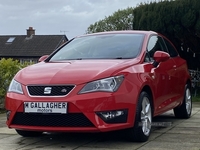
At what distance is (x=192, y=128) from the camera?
6953 mm

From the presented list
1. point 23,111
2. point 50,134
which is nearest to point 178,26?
point 50,134

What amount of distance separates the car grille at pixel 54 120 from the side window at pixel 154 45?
1.75 metres

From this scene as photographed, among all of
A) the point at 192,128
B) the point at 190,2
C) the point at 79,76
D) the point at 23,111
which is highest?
the point at 190,2

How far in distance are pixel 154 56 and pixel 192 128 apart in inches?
56.2

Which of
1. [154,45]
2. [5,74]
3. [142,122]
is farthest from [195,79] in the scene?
[142,122]

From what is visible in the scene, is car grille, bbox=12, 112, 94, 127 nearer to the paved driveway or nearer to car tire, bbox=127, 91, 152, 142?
the paved driveway

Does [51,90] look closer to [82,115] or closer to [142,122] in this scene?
[82,115]

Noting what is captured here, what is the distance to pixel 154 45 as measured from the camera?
7.02 m

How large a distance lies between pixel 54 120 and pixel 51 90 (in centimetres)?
37

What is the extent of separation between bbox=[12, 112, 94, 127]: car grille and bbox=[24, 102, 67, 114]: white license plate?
0.06 m

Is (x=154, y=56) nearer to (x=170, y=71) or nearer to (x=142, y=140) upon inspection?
(x=170, y=71)

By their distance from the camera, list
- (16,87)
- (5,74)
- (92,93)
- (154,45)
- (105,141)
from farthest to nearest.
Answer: (5,74) < (154,45) < (105,141) < (16,87) < (92,93)

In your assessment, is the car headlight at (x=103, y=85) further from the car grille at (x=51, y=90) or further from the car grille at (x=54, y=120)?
the car grille at (x=54, y=120)

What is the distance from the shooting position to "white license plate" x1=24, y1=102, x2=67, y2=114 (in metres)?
5.20
